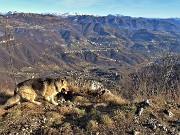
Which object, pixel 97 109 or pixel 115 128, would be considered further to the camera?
pixel 97 109

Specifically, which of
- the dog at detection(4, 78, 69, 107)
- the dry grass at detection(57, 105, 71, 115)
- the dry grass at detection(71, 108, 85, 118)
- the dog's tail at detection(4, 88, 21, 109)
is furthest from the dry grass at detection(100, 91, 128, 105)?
the dog's tail at detection(4, 88, 21, 109)

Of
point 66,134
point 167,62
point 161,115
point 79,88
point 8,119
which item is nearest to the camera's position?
point 66,134

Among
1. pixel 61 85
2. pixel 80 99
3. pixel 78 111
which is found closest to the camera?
pixel 78 111

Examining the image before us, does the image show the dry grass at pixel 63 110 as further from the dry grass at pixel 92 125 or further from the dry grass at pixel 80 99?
the dry grass at pixel 80 99

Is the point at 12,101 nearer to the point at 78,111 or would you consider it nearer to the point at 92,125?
the point at 78,111

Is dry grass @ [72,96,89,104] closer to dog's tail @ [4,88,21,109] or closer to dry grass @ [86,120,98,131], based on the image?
dog's tail @ [4,88,21,109]

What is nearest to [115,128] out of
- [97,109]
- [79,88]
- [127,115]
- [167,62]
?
[127,115]

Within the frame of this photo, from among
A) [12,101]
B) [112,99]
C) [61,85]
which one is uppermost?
[61,85]

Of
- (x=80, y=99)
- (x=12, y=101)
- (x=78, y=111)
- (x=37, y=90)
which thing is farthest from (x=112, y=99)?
(x=12, y=101)

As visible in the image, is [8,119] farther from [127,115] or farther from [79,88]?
[79,88]
